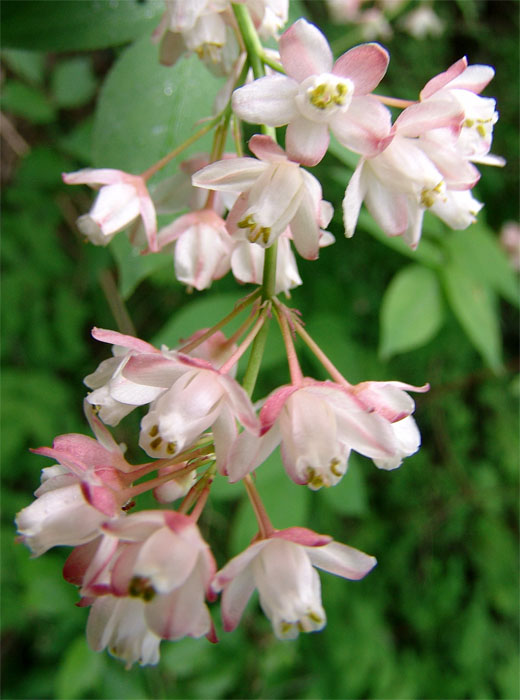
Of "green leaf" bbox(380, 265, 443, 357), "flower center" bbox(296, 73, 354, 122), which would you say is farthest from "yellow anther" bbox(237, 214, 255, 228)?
"green leaf" bbox(380, 265, 443, 357)

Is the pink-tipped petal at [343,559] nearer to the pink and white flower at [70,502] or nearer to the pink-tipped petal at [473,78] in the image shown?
the pink and white flower at [70,502]

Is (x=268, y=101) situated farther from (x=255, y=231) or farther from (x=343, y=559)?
(x=343, y=559)

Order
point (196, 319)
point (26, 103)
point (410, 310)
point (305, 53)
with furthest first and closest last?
1. point (26, 103)
2. point (410, 310)
3. point (196, 319)
4. point (305, 53)

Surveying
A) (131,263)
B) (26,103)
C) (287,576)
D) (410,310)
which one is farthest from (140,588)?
(26,103)

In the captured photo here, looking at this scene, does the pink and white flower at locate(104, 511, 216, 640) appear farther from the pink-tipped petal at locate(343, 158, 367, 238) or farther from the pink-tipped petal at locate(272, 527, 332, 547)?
the pink-tipped petal at locate(343, 158, 367, 238)

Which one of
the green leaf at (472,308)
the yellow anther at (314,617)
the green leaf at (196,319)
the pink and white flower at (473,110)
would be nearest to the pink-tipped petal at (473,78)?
the pink and white flower at (473,110)

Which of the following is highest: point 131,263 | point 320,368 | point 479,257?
point 131,263
